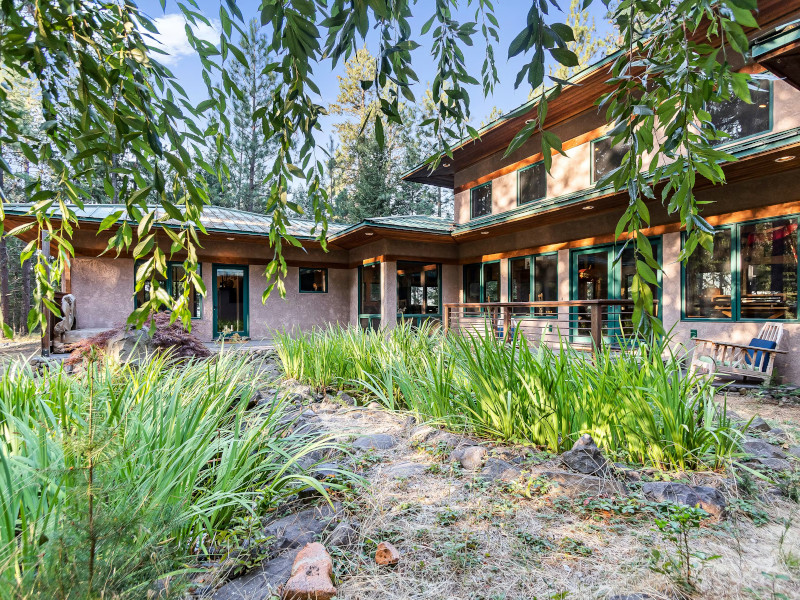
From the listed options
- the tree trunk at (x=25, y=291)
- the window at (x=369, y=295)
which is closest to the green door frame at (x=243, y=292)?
the window at (x=369, y=295)

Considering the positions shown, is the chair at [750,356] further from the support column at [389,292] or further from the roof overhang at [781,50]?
the support column at [389,292]

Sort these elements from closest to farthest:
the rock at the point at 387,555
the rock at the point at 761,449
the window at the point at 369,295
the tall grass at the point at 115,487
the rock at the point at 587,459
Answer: the tall grass at the point at 115,487 → the rock at the point at 387,555 → the rock at the point at 587,459 → the rock at the point at 761,449 → the window at the point at 369,295

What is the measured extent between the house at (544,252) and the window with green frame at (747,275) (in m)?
0.02

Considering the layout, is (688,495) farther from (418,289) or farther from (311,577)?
(418,289)

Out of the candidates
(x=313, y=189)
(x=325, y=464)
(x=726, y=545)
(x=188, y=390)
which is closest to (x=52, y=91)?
(x=313, y=189)

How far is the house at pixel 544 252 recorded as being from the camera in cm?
571

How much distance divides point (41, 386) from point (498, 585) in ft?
9.44

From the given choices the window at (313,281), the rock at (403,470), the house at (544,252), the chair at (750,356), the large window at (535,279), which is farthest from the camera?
the window at (313,281)

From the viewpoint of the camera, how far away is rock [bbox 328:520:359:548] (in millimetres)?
1659

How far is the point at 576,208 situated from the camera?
295 inches

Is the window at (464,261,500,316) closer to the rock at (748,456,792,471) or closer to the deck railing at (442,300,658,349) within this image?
the deck railing at (442,300,658,349)

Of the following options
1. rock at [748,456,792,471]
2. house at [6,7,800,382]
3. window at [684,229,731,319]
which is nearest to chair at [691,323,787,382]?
house at [6,7,800,382]

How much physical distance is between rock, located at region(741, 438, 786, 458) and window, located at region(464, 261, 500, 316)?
7.59 metres

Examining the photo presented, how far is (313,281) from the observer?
12.3m
